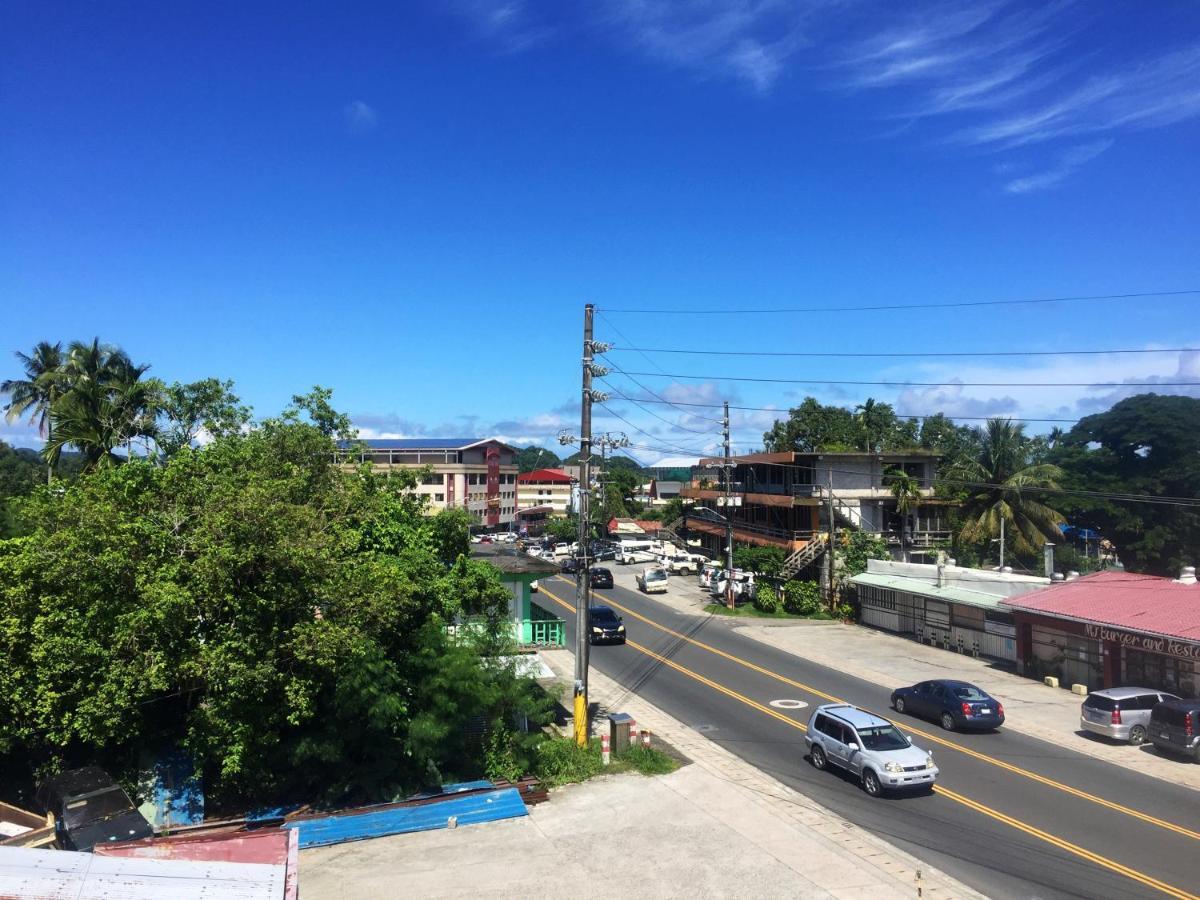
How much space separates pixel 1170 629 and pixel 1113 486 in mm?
37428

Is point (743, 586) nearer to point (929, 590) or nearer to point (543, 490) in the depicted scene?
point (929, 590)

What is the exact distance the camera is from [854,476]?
175ft

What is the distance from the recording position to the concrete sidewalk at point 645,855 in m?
13.9

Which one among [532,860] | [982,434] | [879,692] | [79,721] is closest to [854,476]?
[982,434]

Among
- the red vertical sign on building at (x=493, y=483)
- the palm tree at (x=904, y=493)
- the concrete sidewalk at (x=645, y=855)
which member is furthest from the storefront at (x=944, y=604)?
the red vertical sign on building at (x=493, y=483)

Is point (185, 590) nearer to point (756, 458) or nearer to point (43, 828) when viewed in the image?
point (43, 828)

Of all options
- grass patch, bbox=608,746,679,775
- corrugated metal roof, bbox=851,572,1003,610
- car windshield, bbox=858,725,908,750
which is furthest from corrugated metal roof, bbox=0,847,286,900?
corrugated metal roof, bbox=851,572,1003,610

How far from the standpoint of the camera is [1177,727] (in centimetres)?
2197

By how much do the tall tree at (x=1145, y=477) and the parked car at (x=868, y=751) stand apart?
4267 centimetres

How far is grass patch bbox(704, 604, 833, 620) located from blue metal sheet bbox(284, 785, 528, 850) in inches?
1251

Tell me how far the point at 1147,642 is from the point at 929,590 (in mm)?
12731

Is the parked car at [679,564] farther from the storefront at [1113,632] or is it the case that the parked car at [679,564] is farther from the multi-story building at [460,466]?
the storefront at [1113,632]

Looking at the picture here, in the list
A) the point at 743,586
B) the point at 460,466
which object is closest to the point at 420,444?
the point at 460,466

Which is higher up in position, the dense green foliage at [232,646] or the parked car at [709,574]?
the dense green foliage at [232,646]
